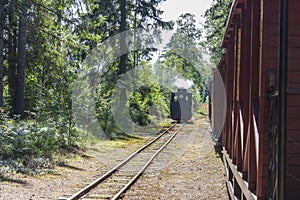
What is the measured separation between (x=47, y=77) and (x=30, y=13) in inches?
103

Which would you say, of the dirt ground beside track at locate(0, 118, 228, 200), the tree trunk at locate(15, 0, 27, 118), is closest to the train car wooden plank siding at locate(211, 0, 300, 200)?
the dirt ground beside track at locate(0, 118, 228, 200)

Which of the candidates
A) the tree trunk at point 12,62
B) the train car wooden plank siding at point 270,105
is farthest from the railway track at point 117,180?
the tree trunk at point 12,62

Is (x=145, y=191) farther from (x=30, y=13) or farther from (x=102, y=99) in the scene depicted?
(x=102, y=99)

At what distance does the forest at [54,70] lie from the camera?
13469 mm

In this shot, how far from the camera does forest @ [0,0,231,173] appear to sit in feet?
44.2

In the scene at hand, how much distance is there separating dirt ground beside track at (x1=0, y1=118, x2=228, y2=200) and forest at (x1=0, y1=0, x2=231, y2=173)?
2.79 feet

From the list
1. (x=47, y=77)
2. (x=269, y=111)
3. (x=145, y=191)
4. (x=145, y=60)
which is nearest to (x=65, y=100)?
(x=47, y=77)

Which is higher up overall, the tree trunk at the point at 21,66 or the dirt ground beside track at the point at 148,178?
the tree trunk at the point at 21,66

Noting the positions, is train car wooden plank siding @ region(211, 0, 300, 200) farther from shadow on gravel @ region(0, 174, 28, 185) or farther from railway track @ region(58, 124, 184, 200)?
shadow on gravel @ region(0, 174, 28, 185)

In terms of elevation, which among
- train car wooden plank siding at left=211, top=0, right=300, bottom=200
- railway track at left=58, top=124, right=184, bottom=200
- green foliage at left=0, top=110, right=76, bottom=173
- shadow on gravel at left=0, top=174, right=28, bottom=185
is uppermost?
train car wooden plank siding at left=211, top=0, right=300, bottom=200

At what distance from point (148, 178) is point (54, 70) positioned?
8.48 meters

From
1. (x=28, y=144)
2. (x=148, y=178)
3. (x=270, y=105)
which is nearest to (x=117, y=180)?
(x=148, y=178)

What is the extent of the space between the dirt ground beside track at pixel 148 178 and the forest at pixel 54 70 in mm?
849

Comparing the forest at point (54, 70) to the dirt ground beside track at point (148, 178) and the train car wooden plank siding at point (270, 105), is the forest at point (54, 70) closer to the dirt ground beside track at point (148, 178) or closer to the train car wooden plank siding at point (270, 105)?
the dirt ground beside track at point (148, 178)
